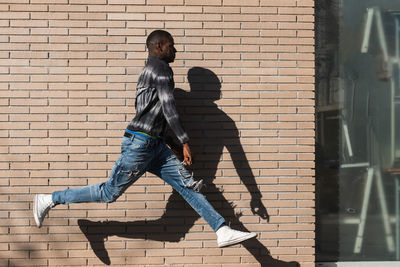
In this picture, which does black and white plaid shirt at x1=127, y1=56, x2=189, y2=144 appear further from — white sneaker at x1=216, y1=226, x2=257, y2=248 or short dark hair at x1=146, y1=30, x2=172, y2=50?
white sneaker at x1=216, y1=226, x2=257, y2=248

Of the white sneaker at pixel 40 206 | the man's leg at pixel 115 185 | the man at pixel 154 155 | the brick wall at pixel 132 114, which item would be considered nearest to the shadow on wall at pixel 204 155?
the brick wall at pixel 132 114

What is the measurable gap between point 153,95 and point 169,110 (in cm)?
25

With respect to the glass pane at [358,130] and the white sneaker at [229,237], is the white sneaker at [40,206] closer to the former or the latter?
the white sneaker at [229,237]

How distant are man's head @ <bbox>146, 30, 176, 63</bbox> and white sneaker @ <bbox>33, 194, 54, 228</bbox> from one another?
1.50 m

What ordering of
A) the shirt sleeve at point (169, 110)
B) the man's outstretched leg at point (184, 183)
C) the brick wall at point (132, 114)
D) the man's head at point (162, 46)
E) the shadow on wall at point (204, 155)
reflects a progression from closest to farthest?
the shirt sleeve at point (169, 110), the man's outstretched leg at point (184, 183), the man's head at point (162, 46), the brick wall at point (132, 114), the shadow on wall at point (204, 155)

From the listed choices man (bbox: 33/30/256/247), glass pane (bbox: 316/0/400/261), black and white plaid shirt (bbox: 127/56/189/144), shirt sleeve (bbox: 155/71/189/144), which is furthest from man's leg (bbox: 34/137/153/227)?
glass pane (bbox: 316/0/400/261)

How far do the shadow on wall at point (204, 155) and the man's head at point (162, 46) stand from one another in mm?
493

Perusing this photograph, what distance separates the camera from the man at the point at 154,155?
4.56 m

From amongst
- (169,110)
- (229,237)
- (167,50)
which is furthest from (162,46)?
(229,237)

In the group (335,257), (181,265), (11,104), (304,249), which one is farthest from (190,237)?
(11,104)

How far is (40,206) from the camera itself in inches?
188

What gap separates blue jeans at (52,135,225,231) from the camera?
4617 millimetres

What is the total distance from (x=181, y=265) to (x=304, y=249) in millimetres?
1140

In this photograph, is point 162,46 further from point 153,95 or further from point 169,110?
point 169,110
